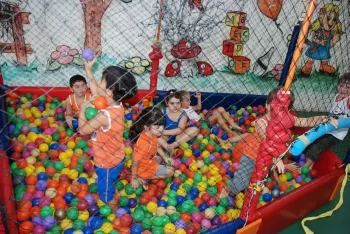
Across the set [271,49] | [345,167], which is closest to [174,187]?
[345,167]

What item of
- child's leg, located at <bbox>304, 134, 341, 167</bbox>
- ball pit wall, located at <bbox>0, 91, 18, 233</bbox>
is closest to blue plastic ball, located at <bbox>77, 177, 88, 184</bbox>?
ball pit wall, located at <bbox>0, 91, 18, 233</bbox>

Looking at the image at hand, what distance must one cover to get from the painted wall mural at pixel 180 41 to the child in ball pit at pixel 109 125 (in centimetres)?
118

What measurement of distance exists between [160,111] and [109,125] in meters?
0.41

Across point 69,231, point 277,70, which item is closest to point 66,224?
point 69,231

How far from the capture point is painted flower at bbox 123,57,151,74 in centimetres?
302

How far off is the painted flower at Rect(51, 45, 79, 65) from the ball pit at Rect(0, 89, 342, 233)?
59cm

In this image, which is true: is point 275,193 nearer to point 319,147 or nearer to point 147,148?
point 319,147

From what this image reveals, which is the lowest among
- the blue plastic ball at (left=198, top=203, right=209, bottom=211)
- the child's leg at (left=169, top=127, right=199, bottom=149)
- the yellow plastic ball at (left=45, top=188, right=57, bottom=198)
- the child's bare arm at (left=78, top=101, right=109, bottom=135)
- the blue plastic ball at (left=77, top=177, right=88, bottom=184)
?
the blue plastic ball at (left=198, top=203, right=209, bottom=211)

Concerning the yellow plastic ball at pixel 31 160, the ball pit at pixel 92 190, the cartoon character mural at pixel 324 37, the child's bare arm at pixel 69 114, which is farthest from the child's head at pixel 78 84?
the cartoon character mural at pixel 324 37

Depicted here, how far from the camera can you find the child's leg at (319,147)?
232 cm

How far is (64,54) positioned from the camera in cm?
286

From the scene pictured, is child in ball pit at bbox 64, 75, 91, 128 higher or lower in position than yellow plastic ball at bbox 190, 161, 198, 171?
higher

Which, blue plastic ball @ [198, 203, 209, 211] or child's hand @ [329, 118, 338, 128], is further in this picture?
blue plastic ball @ [198, 203, 209, 211]

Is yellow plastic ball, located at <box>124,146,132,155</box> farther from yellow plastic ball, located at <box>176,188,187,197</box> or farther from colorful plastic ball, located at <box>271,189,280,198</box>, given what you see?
colorful plastic ball, located at <box>271,189,280,198</box>
